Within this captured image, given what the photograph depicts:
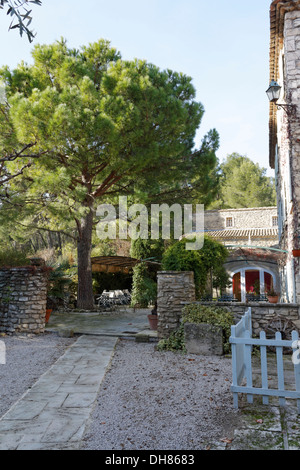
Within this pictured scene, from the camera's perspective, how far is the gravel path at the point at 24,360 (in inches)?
181

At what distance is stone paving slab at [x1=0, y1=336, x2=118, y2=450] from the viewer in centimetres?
300

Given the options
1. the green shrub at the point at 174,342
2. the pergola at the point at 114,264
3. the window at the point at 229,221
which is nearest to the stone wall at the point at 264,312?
the green shrub at the point at 174,342

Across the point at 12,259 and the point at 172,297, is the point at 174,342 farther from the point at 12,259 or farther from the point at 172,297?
the point at 12,259

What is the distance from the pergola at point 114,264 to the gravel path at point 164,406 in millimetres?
8226

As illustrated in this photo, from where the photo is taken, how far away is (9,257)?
386 inches

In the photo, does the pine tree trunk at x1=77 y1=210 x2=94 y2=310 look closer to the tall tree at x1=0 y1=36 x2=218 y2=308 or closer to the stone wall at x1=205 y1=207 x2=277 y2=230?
the tall tree at x1=0 y1=36 x2=218 y2=308

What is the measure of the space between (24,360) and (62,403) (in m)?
2.67

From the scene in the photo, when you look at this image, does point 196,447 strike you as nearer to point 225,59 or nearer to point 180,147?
point 225,59

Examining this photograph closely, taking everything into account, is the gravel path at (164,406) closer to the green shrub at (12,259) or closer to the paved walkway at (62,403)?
the paved walkway at (62,403)

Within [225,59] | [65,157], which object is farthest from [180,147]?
[225,59]

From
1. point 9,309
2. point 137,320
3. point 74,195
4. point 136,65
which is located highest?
point 136,65

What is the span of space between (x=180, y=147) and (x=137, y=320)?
619cm

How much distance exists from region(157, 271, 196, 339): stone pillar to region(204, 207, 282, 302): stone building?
17.4 ft

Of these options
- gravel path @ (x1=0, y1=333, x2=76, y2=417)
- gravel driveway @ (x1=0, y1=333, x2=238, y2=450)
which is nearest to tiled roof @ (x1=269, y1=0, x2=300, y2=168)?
gravel driveway @ (x1=0, y1=333, x2=238, y2=450)
